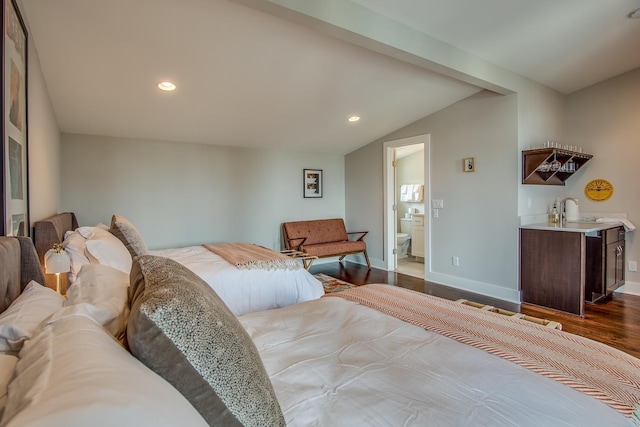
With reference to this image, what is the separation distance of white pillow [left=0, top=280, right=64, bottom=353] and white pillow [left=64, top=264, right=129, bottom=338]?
6 cm

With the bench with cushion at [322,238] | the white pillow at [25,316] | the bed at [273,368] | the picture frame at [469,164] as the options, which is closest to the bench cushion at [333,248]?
the bench with cushion at [322,238]

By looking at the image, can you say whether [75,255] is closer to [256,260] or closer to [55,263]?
[55,263]

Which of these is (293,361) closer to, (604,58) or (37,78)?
(37,78)

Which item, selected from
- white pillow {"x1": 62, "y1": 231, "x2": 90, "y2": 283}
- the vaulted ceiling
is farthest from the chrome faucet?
white pillow {"x1": 62, "y1": 231, "x2": 90, "y2": 283}

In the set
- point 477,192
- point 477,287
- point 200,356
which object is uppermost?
point 477,192

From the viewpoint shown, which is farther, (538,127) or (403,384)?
(538,127)

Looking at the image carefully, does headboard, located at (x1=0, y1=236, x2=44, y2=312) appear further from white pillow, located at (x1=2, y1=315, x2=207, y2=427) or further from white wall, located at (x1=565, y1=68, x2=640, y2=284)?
white wall, located at (x1=565, y1=68, x2=640, y2=284)

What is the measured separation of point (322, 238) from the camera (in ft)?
18.2

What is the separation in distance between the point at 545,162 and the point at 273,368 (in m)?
3.78

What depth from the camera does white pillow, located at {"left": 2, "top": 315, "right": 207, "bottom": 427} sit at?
1.33 ft

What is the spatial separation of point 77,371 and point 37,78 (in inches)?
109

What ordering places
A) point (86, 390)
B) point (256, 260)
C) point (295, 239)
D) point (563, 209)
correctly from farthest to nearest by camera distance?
point (295, 239) < point (563, 209) < point (256, 260) < point (86, 390)

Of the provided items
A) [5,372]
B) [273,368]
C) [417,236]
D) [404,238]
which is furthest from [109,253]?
[404,238]

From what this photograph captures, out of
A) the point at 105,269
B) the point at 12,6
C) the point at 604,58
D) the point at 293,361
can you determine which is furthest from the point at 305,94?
the point at 604,58
